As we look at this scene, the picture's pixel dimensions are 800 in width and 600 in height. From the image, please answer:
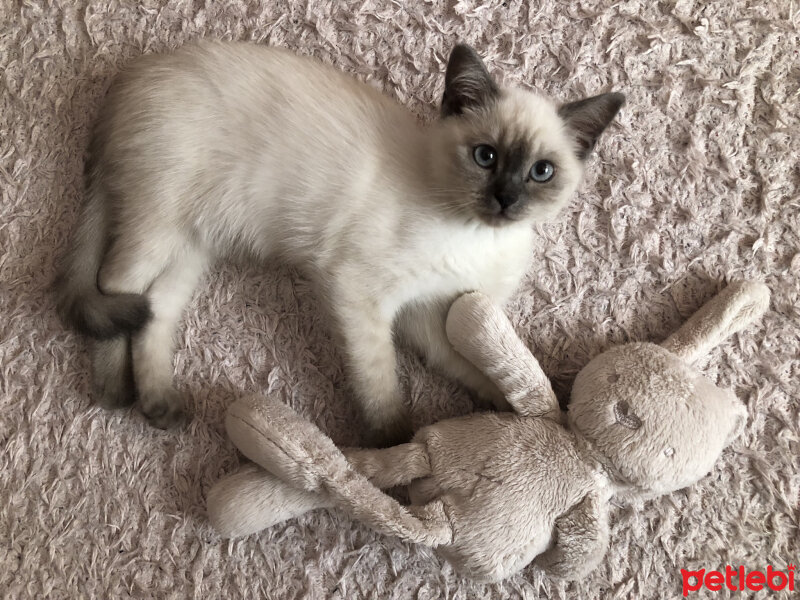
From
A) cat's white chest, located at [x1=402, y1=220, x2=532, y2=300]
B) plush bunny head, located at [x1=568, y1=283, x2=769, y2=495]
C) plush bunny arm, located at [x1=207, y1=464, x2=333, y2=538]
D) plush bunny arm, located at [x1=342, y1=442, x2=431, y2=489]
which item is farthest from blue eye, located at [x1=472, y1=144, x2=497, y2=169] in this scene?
plush bunny arm, located at [x1=207, y1=464, x2=333, y2=538]

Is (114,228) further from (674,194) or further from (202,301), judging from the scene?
(674,194)

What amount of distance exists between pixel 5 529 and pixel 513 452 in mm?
983

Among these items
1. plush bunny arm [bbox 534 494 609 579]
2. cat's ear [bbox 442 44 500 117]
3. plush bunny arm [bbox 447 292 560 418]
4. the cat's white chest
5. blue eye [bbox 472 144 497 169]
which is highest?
cat's ear [bbox 442 44 500 117]

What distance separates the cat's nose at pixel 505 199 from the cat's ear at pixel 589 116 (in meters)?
0.21

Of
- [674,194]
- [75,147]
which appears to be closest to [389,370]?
[674,194]

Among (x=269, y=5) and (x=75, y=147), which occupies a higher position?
(x=269, y=5)

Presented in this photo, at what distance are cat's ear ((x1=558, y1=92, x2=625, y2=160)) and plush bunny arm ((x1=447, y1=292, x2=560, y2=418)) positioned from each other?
0.36 metres

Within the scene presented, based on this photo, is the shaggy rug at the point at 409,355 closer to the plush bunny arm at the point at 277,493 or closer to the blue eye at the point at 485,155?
the plush bunny arm at the point at 277,493

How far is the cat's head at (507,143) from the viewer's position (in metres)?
1.04

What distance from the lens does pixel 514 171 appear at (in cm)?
103

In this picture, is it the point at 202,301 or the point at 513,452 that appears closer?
the point at 513,452

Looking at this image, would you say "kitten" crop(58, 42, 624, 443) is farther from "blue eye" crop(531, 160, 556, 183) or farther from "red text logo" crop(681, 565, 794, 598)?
"red text logo" crop(681, 565, 794, 598)

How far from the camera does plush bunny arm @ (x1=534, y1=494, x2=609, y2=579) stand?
0.96 m

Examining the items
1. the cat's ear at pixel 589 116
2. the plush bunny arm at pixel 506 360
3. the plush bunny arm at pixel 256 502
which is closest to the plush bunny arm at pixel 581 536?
the plush bunny arm at pixel 506 360
